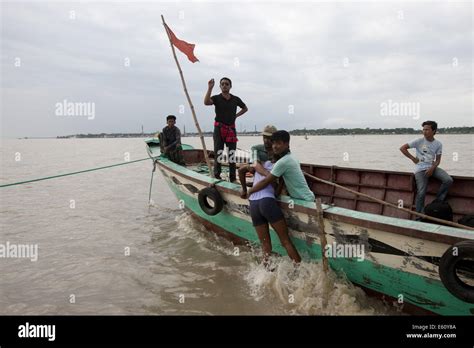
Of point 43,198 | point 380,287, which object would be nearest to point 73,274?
point 380,287

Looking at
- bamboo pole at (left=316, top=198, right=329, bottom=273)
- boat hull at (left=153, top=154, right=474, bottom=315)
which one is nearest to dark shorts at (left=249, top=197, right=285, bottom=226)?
boat hull at (left=153, top=154, right=474, bottom=315)

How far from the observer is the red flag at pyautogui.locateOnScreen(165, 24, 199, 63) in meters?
6.21

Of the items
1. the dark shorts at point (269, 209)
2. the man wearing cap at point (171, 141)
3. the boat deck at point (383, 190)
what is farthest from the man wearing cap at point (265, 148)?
the man wearing cap at point (171, 141)

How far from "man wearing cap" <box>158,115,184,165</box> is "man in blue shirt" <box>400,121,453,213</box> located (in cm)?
536

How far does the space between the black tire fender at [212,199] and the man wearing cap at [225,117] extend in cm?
68

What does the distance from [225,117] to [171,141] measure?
9.93 feet

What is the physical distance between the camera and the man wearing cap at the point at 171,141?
8195 millimetres

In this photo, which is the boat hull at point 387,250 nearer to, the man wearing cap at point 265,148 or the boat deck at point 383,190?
the man wearing cap at point 265,148

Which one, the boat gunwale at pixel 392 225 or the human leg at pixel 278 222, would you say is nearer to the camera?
the boat gunwale at pixel 392 225

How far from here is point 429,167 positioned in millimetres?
5137

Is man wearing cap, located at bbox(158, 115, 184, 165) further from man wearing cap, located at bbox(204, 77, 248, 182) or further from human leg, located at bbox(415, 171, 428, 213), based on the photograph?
human leg, located at bbox(415, 171, 428, 213)

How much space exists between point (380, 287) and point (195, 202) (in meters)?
3.87

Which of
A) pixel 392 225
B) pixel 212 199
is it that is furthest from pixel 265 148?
pixel 392 225

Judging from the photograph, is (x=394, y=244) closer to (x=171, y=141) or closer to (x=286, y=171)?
(x=286, y=171)
